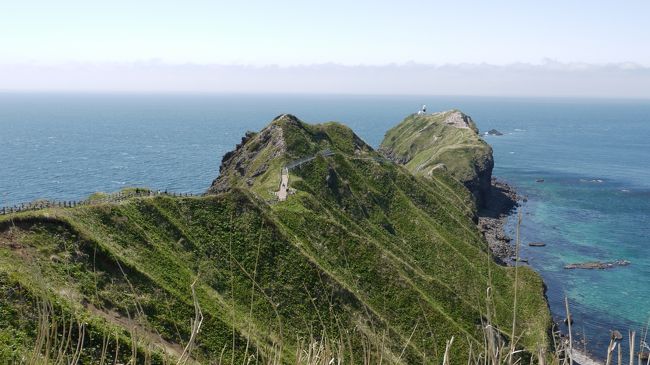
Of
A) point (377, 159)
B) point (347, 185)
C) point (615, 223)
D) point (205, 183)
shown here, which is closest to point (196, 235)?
point (347, 185)

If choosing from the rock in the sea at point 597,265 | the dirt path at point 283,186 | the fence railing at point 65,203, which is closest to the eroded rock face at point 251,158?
the dirt path at point 283,186

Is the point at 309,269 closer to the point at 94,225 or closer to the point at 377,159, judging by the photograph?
the point at 94,225

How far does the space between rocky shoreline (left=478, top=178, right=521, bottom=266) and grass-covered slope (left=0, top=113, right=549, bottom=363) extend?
33.2 ft

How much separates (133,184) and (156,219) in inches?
4538

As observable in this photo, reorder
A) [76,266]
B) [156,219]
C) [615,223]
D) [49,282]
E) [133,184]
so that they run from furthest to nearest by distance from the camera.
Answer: [133,184] → [615,223] → [156,219] → [76,266] → [49,282]

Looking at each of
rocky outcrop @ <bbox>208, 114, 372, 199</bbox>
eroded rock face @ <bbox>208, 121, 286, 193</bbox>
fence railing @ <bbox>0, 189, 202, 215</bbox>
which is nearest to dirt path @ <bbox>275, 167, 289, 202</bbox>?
rocky outcrop @ <bbox>208, 114, 372, 199</bbox>

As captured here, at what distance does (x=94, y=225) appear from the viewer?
53906mm

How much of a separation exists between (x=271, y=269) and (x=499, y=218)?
351 ft

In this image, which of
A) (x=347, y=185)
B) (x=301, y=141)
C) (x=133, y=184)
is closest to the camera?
(x=347, y=185)

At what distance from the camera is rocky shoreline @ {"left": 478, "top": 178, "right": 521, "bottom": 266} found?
122 metres

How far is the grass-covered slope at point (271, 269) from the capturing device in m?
36.3

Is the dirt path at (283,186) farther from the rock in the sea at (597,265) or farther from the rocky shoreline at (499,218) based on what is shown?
the rock in the sea at (597,265)

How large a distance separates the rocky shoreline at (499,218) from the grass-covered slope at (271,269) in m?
10.1

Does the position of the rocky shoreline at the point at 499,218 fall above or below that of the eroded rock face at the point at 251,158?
below
